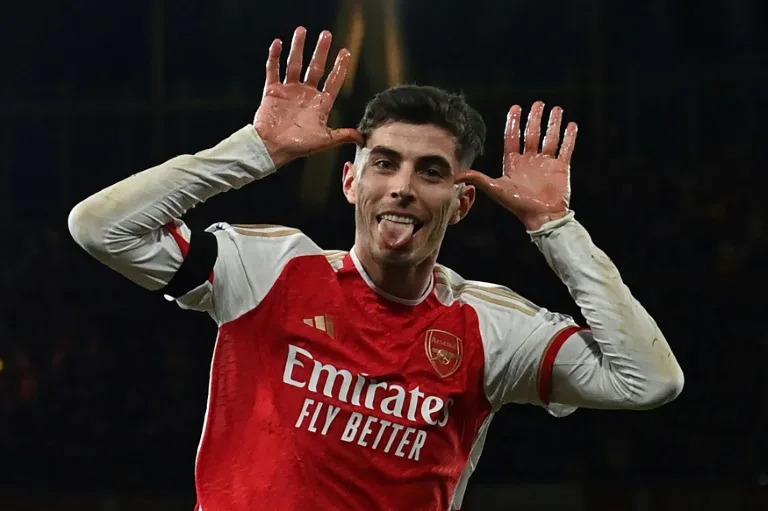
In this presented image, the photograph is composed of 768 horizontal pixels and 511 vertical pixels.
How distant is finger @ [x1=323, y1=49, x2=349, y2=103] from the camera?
193 cm

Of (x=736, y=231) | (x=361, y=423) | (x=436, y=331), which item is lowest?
(x=736, y=231)

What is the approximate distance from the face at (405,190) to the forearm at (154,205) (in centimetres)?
22

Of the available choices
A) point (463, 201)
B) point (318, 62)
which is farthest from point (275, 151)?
point (463, 201)

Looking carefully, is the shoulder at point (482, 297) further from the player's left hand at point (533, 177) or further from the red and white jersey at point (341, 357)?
the player's left hand at point (533, 177)

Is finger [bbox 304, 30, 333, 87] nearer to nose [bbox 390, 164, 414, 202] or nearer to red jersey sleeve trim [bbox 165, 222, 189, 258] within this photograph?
nose [bbox 390, 164, 414, 202]

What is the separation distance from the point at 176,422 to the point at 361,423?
435cm

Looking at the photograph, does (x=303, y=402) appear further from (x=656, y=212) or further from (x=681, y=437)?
(x=656, y=212)

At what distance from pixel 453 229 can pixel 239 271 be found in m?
4.47

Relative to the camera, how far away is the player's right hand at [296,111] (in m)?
1.84

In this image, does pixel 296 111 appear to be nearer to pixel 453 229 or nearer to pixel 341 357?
pixel 341 357

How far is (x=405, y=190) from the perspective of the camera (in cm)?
185

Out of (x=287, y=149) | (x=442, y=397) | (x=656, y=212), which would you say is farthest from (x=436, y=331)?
(x=656, y=212)

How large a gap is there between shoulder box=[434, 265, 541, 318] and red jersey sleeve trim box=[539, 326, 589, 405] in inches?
3.3

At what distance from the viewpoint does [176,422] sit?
595 centimetres
